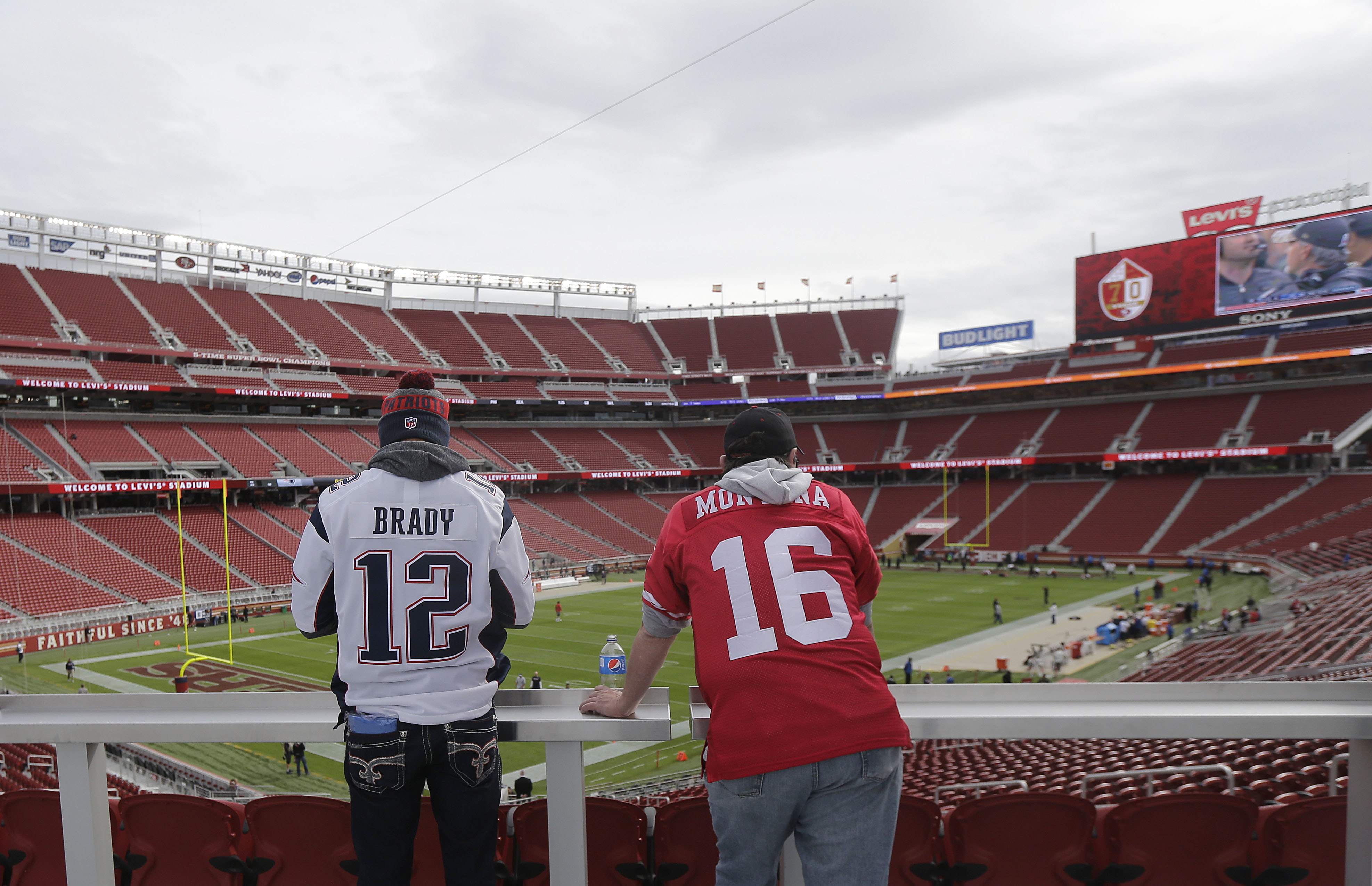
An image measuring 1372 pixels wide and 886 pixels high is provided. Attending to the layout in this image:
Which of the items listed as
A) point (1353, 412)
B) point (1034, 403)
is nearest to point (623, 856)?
point (1353, 412)

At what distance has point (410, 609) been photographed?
237 cm

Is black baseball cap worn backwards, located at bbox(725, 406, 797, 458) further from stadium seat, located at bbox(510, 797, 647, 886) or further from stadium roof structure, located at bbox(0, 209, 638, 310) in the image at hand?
stadium roof structure, located at bbox(0, 209, 638, 310)

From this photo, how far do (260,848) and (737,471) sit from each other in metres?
2.24

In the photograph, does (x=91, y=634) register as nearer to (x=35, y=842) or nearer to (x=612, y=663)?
(x=612, y=663)

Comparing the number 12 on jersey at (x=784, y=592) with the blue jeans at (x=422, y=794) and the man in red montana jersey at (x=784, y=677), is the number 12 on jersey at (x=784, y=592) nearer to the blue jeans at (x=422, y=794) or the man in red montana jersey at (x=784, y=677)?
the man in red montana jersey at (x=784, y=677)

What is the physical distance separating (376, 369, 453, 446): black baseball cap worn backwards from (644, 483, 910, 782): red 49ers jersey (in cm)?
88

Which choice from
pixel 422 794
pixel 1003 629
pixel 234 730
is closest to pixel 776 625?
pixel 422 794

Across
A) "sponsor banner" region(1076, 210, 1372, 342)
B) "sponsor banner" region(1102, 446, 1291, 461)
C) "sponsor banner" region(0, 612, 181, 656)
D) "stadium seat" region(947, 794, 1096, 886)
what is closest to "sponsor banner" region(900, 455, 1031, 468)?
"sponsor banner" region(1102, 446, 1291, 461)

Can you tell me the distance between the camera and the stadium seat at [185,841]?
115 inches

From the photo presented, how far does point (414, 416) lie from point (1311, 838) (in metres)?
3.17

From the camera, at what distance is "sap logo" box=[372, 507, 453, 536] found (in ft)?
7.83

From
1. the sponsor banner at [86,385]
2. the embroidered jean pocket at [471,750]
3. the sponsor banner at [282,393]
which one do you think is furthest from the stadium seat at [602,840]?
the sponsor banner at [282,393]

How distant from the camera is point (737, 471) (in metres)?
2.34

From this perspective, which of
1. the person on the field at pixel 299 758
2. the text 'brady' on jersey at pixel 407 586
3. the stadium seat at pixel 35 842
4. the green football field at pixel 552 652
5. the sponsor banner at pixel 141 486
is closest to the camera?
the text 'brady' on jersey at pixel 407 586
